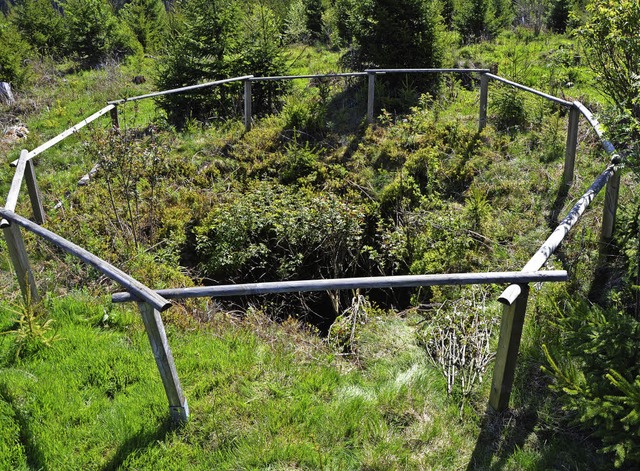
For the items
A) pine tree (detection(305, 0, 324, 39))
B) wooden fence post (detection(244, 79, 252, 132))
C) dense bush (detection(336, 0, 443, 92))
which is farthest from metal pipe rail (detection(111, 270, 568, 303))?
pine tree (detection(305, 0, 324, 39))

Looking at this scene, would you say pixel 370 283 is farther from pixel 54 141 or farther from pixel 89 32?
pixel 89 32

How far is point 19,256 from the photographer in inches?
173

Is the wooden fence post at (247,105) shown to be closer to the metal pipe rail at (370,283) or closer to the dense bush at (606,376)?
the metal pipe rail at (370,283)

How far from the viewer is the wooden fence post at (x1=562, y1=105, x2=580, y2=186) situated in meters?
6.47

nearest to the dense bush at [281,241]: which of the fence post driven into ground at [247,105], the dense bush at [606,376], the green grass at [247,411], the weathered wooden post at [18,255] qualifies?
the green grass at [247,411]

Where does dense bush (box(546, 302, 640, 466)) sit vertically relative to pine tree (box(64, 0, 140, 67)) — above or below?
below

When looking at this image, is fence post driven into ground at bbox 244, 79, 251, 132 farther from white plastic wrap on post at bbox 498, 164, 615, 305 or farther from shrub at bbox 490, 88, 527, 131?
white plastic wrap on post at bbox 498, 164, 615, 305

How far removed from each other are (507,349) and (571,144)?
4.55 m

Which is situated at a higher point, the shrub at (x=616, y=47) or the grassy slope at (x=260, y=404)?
the shrub at (x=616, y=47)

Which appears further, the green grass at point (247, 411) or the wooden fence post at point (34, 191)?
the wooden fence post at point (34, 191)

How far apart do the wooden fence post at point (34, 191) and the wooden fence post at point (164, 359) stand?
4.79m

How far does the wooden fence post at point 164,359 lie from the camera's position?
3.05m

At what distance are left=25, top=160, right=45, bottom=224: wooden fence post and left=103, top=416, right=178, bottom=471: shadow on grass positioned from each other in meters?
4.80

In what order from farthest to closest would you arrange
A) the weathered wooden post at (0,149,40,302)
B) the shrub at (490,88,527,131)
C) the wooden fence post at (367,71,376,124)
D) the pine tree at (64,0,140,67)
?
the pine tree at (64,0,140,67)
the wooden fence post at (367,71,376,124)
the shrub at (490,88,527,131)
the weathered wooden post at (0,149,40,302)
